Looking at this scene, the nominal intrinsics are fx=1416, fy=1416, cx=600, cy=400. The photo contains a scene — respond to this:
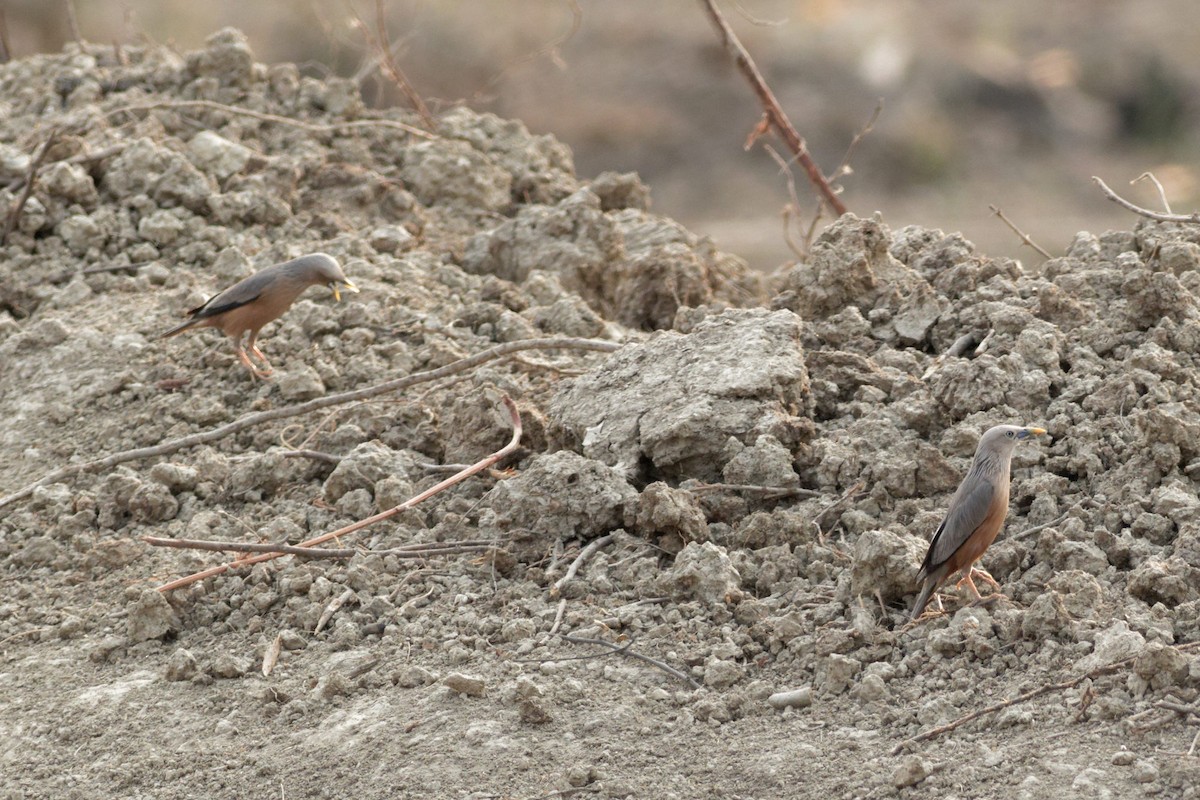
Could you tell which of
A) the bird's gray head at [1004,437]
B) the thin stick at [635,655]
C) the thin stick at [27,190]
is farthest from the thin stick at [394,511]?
the thin stick at [27,190]

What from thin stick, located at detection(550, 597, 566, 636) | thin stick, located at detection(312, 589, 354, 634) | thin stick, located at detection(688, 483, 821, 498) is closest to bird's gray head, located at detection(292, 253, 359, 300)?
thin stick, located at detection(312, 589, 354, 634)

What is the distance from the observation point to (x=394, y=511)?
4.80 metres

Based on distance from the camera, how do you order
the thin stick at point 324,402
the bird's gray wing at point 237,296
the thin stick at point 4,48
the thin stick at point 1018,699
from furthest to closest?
the thin stick at point 4,48 < the bird's gray wing at point 237,296 < the thin stick at point 324,402 < the thin stick at point 1018,699

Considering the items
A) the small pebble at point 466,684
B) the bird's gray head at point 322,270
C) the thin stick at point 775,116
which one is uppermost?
the thin stick at point 775,116

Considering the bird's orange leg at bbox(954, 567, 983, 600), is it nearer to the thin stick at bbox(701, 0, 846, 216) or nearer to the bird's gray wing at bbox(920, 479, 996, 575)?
the bird's gray wing at bbox(920, 479, 996, 575)

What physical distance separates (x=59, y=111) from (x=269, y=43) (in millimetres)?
18035

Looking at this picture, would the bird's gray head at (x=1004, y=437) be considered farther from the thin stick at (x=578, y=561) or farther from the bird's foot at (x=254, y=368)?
the bird's foot at (x=254, y=368)

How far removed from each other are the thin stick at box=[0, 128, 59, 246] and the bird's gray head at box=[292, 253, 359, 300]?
1673 millimetres

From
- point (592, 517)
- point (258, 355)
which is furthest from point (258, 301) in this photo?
point (592, 517)

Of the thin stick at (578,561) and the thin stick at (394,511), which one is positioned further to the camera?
the thin stick at (394,511)

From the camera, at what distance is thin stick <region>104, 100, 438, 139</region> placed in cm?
739

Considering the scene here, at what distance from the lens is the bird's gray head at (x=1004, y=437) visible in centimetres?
413

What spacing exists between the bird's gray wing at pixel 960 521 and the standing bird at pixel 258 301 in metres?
3.06

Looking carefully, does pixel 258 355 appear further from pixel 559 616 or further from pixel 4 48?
pixel 4 48
